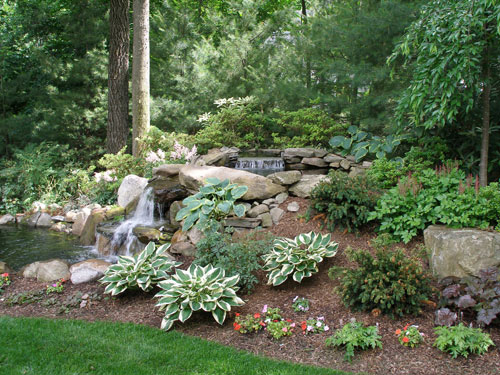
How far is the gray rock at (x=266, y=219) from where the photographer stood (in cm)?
562

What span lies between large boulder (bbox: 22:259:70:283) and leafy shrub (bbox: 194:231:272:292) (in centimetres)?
177

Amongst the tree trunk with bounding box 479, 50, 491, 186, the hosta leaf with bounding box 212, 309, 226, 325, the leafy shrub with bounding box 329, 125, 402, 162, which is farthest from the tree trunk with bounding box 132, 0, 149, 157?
the tree trunk with bounding box 479, 50, 491, 186

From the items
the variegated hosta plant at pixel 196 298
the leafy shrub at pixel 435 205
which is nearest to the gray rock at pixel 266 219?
the leafy shrub at pixel 435 205

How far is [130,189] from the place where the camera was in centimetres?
759

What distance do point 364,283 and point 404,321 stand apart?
45 cm

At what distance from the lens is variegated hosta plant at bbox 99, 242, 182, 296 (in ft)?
13.7

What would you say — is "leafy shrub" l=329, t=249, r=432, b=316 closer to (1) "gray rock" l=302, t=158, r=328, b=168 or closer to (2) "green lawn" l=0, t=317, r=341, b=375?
(2) "green lawn" l=0, t=317, r=341, b=375

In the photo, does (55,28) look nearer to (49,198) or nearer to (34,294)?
(49,198)

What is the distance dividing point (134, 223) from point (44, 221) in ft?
9.99

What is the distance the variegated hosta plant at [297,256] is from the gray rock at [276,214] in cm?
104

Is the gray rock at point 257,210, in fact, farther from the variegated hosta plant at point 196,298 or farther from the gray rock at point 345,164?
the variegated hosta plant at point 196,298

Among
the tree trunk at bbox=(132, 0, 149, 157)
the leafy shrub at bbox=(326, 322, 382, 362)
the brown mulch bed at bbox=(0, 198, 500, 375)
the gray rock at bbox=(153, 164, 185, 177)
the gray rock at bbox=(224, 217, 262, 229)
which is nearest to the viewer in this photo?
A: the brown mulch bed at bbox=(0, 198, 500, 375)

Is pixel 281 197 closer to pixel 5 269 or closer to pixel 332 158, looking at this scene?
pixel 332 158

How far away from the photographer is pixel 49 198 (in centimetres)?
908
